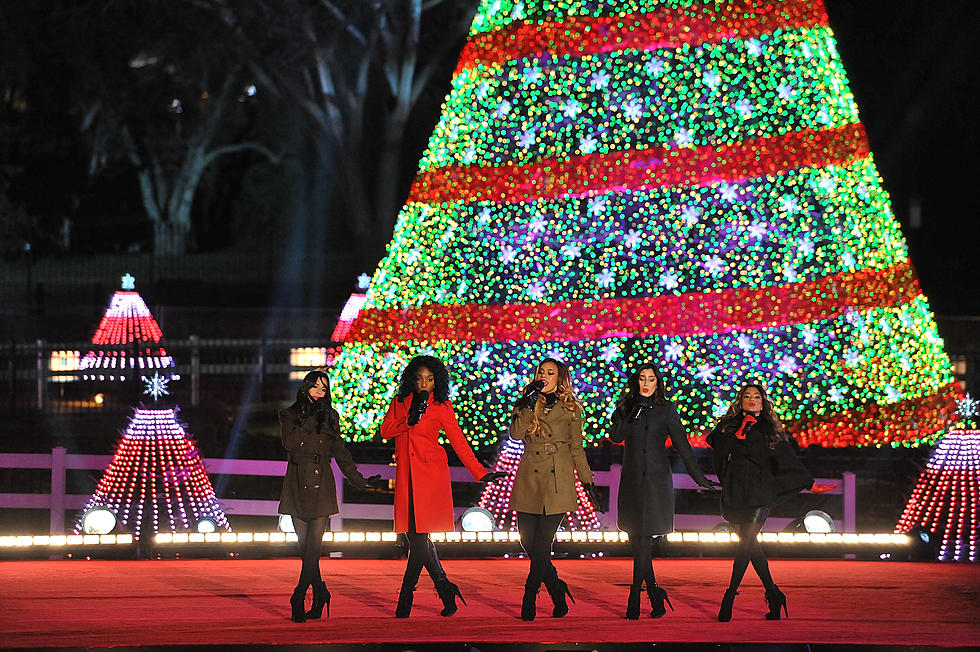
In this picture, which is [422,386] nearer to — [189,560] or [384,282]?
[189,560]

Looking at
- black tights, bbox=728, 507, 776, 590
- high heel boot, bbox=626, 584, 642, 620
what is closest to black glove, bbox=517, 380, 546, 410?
high heel boot, bbox=626, 584, 642, 620

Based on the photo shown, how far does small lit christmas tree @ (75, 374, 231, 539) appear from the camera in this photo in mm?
9984

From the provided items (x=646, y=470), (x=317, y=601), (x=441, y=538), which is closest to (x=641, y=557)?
(x=646, y=470)

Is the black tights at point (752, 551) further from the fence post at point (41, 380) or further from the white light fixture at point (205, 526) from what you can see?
the fence post at point (41, 380)

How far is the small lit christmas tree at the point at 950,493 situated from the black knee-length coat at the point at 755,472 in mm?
3097

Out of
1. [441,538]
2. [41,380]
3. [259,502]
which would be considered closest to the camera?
[441,538]

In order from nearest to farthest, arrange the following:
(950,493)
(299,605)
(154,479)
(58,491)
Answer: (299,605)
(154,479)
(950,493)
(58,491)

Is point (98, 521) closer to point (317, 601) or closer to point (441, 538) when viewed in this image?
point (441, 538)

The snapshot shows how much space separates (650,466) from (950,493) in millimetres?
3806

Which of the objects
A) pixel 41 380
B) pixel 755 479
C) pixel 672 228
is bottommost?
pixel 755 479

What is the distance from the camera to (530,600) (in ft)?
24.0

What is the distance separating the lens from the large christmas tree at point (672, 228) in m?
11.4

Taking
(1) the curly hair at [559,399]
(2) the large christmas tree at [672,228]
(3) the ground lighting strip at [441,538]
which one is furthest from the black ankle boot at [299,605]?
(2) the large christmas tree at [672,228]

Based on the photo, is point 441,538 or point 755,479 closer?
point 755,479
